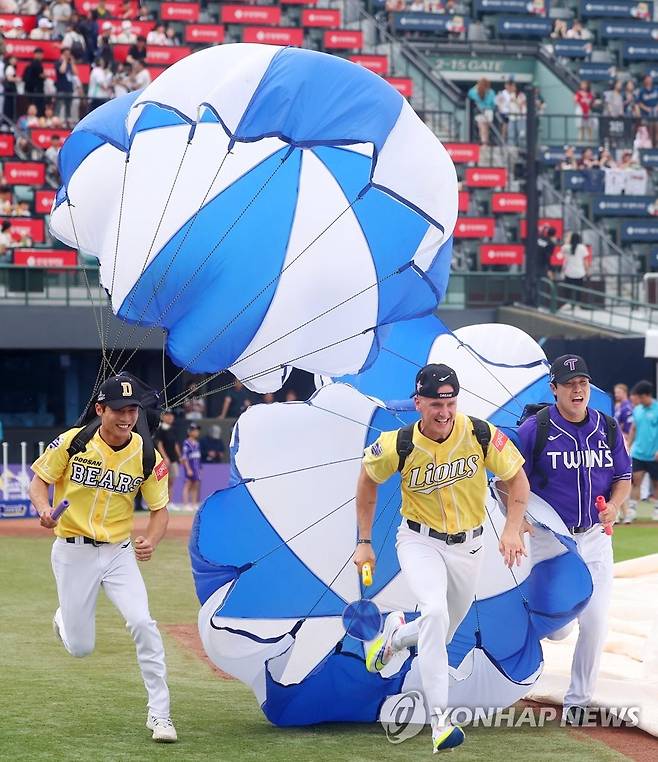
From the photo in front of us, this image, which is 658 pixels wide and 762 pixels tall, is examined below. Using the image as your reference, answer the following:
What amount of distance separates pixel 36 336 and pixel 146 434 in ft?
45.2

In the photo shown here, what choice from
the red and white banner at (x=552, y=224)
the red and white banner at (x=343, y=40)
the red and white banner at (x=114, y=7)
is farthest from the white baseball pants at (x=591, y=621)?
the red and white banner at (x=343, y=40)

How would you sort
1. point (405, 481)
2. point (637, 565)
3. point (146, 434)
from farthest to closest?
point (637, 565), point (146, 434), point (405, 481)

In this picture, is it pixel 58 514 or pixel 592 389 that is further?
pixel 592 389

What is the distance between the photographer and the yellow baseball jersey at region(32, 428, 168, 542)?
6805 millimetres

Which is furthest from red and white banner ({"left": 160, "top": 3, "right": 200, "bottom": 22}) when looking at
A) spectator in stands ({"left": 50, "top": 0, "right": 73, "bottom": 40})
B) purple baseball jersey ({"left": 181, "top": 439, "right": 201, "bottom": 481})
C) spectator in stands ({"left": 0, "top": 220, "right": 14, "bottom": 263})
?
purple baseball jersey ({"left": 181, "top": 439, "right": 201, "bottom": 481})

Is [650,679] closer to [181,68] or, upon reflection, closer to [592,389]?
[592,389]

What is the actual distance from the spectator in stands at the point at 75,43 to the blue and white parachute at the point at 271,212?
53.7 ft

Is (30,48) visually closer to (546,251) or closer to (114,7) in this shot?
(114,7)

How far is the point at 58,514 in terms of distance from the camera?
6746 millimetres

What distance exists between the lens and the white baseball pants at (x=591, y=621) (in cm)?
712

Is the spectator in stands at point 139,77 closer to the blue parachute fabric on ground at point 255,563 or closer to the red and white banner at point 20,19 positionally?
the red and white banner at point 20,19

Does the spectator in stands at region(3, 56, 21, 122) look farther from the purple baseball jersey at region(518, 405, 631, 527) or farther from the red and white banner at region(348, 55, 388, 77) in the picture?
the purple baseball jersey at region(518, 405, 631, 527)

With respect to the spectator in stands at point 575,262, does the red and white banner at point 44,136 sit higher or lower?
higher

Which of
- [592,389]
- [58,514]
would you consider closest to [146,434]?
[58,514]
